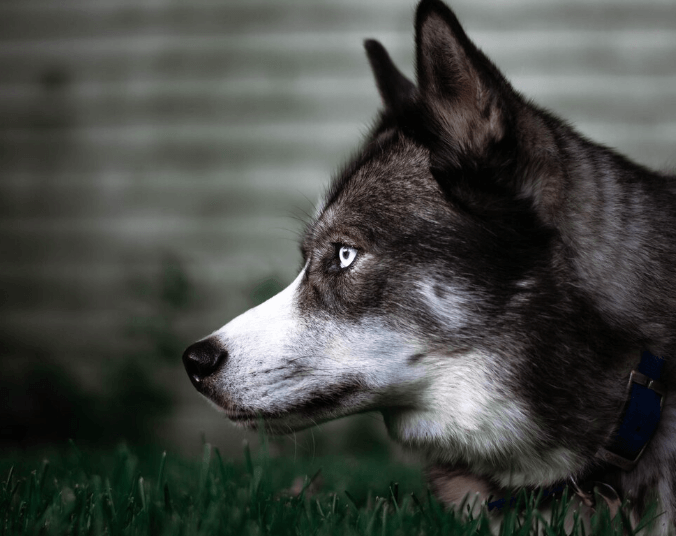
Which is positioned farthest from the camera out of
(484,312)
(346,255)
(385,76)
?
(385,76)

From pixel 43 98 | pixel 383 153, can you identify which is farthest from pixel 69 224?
pixel 383 153

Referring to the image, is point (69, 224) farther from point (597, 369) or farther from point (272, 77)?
point (597, 369)

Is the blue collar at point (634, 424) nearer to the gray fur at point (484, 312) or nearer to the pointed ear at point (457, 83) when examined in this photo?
the gray fur at point (484, 312)

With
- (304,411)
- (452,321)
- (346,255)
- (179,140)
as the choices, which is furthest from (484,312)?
(179,140)

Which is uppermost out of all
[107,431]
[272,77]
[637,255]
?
[272,77]

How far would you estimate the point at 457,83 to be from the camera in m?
2.27

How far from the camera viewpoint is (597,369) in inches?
83.7

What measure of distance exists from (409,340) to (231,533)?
834mm

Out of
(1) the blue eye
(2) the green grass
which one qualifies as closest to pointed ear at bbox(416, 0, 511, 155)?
(1) the blue eye

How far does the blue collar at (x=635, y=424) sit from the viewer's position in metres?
2.05

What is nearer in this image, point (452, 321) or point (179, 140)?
point (452, 321)

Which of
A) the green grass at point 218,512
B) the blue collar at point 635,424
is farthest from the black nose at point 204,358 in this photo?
the blue collar at point 635,424

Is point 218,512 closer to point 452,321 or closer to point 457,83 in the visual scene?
point 452,321

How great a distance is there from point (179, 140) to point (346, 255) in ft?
13.0
